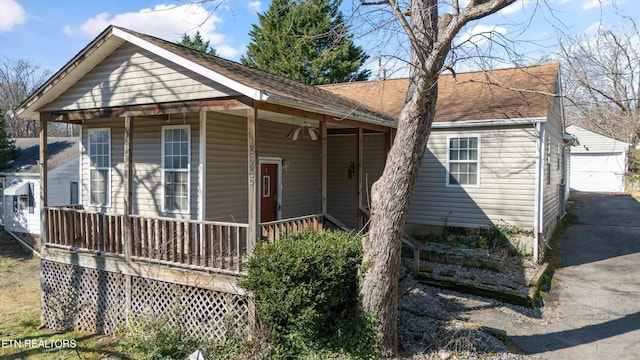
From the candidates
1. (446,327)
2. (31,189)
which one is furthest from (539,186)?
(31,189)

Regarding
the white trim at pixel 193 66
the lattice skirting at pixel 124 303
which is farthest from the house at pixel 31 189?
the white trim at pixel 193 66

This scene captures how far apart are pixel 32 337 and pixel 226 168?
5.24 metres

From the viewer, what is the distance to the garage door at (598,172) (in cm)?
2669

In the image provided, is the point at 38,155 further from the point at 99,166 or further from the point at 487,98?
the point at 487,98

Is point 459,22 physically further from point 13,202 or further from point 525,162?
point 13,202

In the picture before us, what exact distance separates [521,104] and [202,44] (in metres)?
29.7

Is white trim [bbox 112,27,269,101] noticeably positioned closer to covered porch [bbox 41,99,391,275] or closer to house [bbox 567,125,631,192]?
covered porch [bbox 41,99,391,275]

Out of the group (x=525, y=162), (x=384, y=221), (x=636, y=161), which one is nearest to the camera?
(x=384, y=221)

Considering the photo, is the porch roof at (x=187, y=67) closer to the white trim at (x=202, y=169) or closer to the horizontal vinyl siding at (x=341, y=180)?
the white trim at (x=202, y=169)

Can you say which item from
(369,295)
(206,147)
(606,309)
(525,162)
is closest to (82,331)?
(206,147)

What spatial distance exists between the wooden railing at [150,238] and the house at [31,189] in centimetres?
989

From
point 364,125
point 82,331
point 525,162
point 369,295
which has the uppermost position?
point 364,125

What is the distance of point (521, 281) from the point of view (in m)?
8.91

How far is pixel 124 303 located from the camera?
7.73 metres
